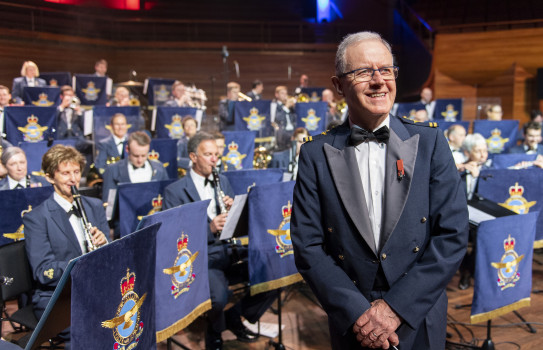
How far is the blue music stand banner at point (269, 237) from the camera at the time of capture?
11.0 ft

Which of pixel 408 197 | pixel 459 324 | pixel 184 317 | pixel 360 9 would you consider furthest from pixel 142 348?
pixel 360 9

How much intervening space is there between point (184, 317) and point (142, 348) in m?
0.73

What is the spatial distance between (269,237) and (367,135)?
181 centimetres

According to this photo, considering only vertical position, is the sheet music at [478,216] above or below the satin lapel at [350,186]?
below

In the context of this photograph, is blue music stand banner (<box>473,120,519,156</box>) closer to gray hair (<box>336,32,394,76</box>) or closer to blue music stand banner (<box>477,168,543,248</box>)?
blue music stand banner (<box>477,168,543,248</box>)

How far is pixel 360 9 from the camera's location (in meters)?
14.5

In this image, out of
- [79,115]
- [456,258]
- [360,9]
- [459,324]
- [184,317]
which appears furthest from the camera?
[360,9]

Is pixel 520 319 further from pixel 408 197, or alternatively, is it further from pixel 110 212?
pixel 110 212

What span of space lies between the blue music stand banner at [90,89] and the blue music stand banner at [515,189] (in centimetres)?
761

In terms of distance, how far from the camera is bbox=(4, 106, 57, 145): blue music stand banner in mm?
6555

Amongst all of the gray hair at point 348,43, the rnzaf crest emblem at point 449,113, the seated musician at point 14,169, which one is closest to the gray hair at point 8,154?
the seated musician at point 14,169

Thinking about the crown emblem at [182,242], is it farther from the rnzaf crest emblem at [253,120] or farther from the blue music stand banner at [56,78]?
the blue music stand banner at [56,78]

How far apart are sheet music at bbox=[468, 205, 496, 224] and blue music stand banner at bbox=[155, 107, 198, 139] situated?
4960 mm

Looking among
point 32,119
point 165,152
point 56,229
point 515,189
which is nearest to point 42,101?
point 32,119
